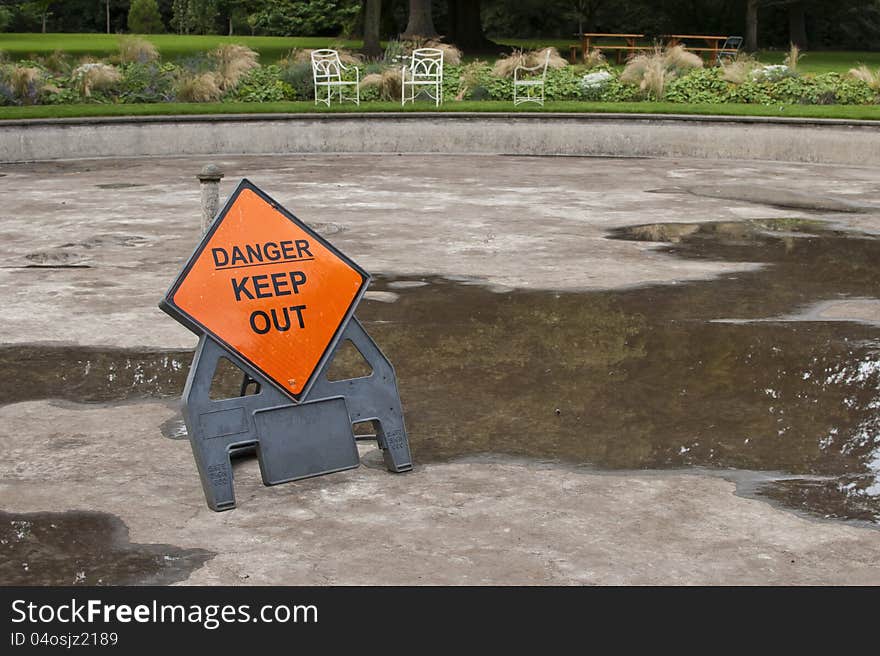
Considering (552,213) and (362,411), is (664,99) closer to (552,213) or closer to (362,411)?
(552,213)

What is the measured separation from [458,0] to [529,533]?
122ft

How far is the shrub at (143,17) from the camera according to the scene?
65250 mm

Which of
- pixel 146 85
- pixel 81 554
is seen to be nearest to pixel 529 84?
pixel 146 85

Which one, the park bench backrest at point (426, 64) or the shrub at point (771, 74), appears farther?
the shrub at point (771, 74)

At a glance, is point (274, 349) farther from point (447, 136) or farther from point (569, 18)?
point (569, 18)

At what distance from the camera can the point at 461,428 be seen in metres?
7.11

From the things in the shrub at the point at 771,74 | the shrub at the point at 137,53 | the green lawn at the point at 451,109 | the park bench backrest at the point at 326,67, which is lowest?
the green lawn at the point at 451,109

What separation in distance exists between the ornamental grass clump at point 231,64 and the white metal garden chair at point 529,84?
5.68 meters

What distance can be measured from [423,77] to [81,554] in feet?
71.7

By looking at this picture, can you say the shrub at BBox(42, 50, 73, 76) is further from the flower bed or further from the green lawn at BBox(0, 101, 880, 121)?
the green lawn at BBox(0, 101, 880, 121)

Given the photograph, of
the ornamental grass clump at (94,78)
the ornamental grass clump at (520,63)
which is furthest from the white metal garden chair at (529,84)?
the ornamental grass clump at (94,78)

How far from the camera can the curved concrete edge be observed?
21.1 m

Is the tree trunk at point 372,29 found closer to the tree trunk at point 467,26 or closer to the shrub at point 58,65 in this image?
the tree trunk at point 467,26

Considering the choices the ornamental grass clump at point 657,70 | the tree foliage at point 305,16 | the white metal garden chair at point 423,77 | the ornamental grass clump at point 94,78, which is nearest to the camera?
the white metal garden chair at point 423,77
